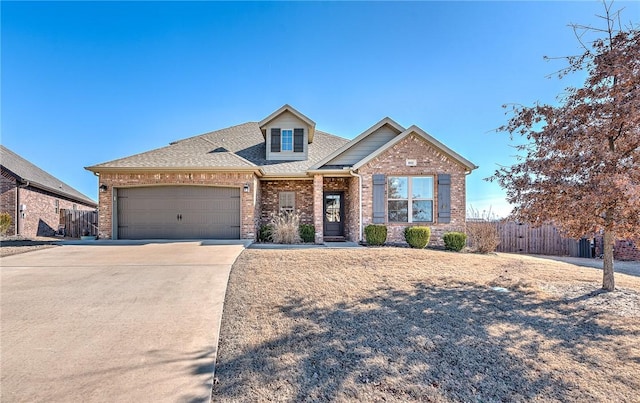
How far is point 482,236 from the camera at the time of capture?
1062cm

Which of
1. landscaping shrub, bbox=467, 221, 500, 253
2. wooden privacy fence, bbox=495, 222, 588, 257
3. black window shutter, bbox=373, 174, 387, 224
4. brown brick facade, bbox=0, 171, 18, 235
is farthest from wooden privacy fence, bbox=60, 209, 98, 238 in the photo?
wooden privacy fence, bbox=495, 222, 588, 257

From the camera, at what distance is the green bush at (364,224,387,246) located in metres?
10.6

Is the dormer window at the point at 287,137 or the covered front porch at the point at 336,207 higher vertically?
the dormer window at the point at 287,137

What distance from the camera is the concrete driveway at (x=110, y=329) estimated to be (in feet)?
8.80

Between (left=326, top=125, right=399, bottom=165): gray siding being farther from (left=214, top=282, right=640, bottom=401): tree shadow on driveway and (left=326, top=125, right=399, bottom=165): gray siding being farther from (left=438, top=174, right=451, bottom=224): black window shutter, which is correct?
(left=214, top=282, right=640, bottom=401): tree shadow on driveway

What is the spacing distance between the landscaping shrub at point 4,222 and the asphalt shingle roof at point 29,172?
8.00ft

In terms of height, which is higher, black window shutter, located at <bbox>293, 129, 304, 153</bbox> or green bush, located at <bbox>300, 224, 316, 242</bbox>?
black window shutter, located at <bbox>293, 129, 304, 153</bbox>

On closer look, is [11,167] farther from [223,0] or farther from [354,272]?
[354,272]

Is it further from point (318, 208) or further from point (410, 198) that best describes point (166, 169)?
point (410, 198)

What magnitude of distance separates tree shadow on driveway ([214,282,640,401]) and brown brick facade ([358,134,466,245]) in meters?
6.51

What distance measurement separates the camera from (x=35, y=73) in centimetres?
1056

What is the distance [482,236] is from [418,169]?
11.1 ft

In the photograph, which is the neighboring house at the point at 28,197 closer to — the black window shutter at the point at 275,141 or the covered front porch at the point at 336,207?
the black window shutter at the point at 275,141

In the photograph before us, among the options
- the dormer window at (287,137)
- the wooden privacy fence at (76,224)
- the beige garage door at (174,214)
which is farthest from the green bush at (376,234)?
the wooden privacy fence at (76,224)
